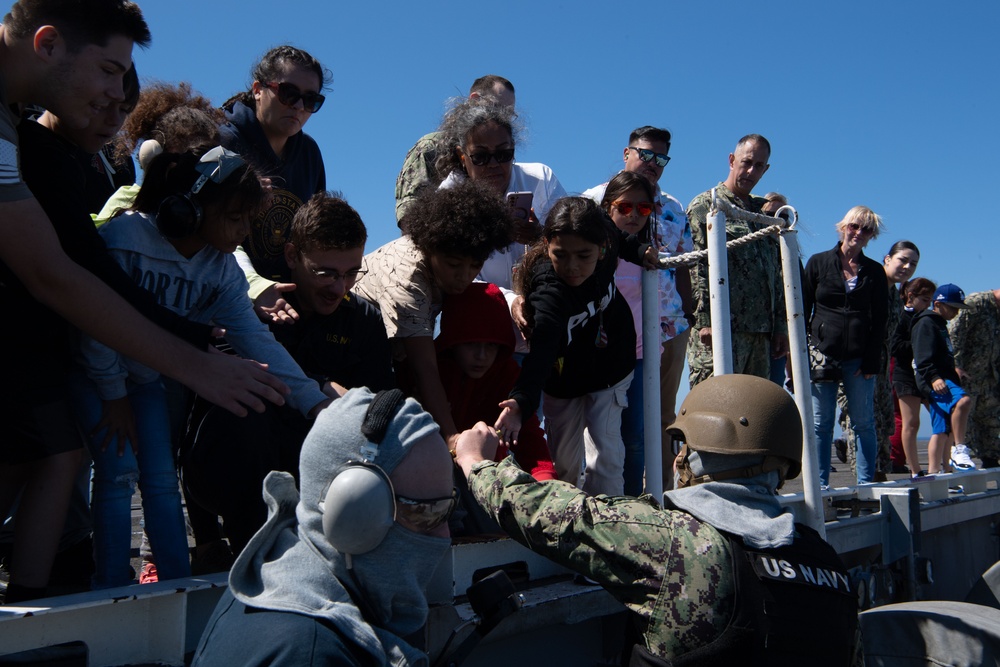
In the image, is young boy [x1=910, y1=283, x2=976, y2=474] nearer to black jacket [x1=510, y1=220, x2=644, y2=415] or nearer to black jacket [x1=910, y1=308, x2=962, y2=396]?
black jacket [x1=910, y1=308, x2=962, y2=396]

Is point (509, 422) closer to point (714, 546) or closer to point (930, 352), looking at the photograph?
point (714, 546)

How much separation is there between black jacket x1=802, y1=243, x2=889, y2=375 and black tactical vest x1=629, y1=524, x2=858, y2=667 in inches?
182

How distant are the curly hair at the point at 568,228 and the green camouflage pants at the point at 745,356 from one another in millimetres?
1924

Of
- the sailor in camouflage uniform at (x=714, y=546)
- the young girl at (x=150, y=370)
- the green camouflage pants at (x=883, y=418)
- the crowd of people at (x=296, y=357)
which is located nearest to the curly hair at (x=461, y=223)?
the crowd of people at (x=296, y=357)

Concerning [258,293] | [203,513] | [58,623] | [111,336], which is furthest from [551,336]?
[58,623]

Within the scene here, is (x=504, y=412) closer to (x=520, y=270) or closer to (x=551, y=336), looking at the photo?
(x=551, y=336)

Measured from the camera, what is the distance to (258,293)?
3.40 meters

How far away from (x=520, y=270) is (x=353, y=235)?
3.52 feet

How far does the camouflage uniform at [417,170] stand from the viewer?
4.69 m

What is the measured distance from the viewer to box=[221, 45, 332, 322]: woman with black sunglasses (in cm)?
395

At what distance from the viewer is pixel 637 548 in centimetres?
255

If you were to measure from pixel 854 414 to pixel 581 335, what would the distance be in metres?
3.47

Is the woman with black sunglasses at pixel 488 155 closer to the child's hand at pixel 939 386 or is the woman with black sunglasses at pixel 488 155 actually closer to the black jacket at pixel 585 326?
the black jacket at pixel 585 326

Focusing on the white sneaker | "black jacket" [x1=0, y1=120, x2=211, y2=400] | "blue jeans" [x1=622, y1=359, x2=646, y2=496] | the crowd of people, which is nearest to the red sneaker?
the crowd of people
